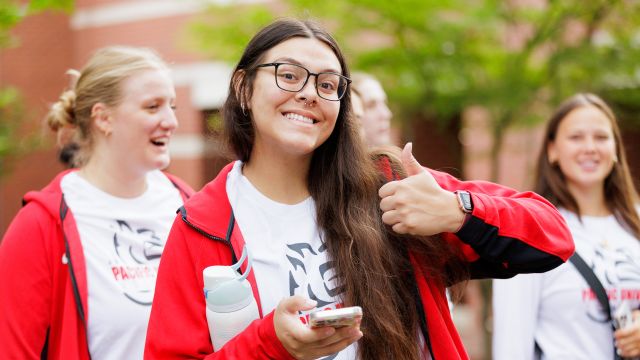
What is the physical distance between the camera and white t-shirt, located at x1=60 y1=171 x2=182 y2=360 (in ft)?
9.32

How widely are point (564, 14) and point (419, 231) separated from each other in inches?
206

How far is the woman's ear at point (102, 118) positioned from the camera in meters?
3.25

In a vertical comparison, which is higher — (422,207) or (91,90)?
(91,90)

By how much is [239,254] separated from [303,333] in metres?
0.42

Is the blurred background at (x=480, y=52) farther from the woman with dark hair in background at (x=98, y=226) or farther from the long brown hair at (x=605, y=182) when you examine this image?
the long brown hair at (x=605, y=182)

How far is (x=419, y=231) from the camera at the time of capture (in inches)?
77.2

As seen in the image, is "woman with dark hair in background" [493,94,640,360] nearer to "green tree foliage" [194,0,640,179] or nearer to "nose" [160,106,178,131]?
"nose" [160,106,178,131]

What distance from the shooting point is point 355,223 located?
2168 millimetres

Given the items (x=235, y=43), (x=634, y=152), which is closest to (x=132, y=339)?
(x=235, y=43)

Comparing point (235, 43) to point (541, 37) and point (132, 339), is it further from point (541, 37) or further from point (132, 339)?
point (132, 339)

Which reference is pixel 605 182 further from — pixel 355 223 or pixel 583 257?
pixel 355 223

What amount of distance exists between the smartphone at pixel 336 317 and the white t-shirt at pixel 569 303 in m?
1.80

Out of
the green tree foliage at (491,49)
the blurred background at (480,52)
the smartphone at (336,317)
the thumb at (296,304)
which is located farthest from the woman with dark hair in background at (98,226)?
the green tree foliage at (491,49)

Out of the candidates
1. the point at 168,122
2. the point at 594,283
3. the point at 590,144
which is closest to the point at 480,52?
the point at 590,144
